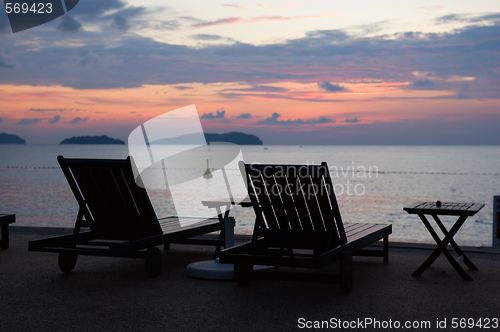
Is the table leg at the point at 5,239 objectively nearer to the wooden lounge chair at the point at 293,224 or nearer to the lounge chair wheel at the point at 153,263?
the lounge chair wheel at the point at 153,263

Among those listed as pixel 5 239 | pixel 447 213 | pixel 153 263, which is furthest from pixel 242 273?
pixel 5 239

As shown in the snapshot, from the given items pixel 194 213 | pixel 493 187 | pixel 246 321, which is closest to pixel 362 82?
pixel 493 187

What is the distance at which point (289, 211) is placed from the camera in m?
5.76

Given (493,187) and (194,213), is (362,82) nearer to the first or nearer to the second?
(493,187)

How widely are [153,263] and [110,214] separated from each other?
2.21 ft

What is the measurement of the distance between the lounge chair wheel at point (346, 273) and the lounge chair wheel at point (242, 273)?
844 millimetres

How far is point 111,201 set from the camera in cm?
631

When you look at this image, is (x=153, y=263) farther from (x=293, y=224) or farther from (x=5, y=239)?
(x=5, y=239)

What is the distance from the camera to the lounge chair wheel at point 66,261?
20.9 ft

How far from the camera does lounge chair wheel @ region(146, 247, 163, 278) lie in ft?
20.0

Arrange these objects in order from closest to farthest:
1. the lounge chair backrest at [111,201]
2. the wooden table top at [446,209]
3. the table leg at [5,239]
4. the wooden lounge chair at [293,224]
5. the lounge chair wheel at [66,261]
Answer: the wooden lounge chair at [293,224]
the wooden table top at [446,209]
the lounge chair backrest at [111,201]
the lounge chair wheel at [66,261]
the table leg at [5,239]

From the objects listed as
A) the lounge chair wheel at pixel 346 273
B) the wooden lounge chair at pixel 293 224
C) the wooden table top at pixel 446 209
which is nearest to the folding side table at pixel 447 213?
the wooden table top at pixel 446 209

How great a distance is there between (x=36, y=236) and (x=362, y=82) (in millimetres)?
62092

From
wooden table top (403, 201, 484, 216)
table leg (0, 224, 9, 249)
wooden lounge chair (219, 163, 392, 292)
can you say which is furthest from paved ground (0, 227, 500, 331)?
table leg (0, 224, 9, 249)
